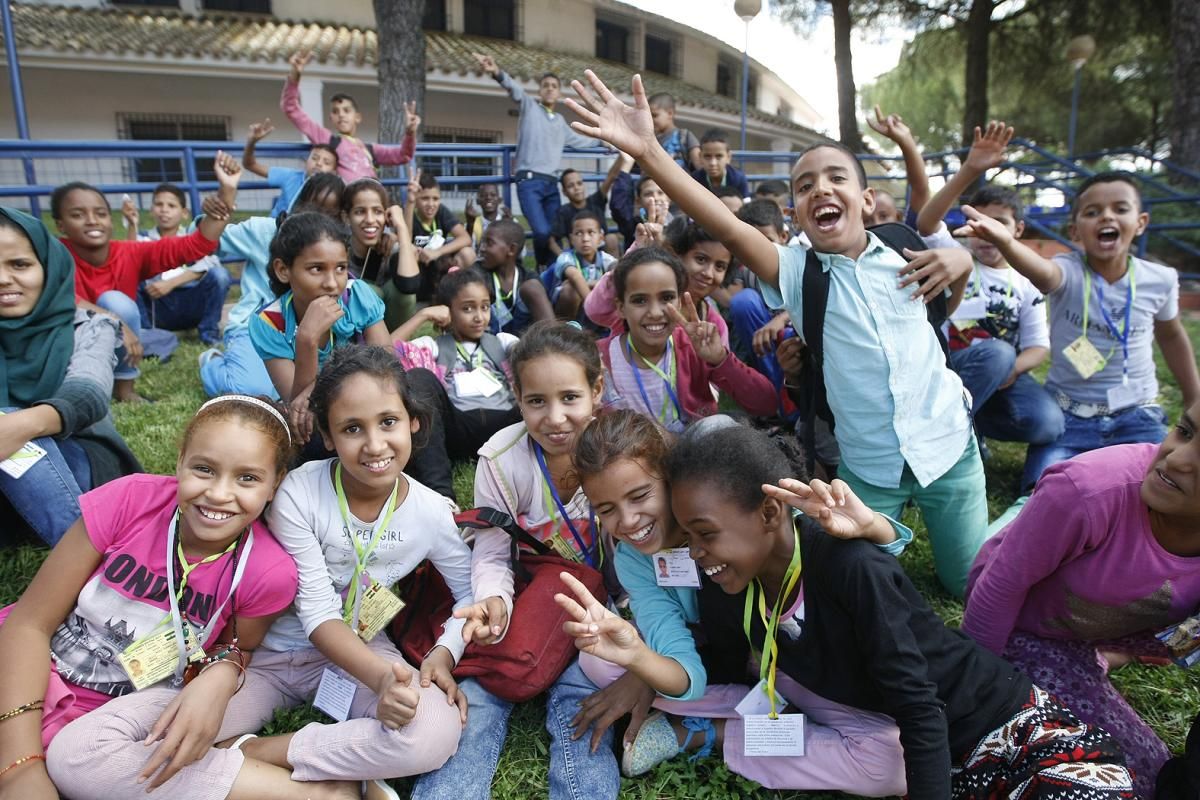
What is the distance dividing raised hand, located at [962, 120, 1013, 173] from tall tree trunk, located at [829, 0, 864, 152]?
13558mm

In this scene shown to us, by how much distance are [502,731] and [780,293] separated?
1487 millimetres

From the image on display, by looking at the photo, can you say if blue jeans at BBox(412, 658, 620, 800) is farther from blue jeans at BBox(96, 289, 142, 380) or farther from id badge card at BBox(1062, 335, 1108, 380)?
blue jeans at BBox(96, 289, 142, 380)

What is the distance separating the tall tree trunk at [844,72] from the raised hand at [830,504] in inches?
596

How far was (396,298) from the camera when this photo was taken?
4414mm

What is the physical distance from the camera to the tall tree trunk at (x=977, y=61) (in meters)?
13.7

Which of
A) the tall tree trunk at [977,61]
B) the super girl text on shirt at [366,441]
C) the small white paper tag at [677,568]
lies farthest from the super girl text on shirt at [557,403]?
the tall tree trunk at [977,61]

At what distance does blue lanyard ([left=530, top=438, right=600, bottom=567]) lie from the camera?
2.22m

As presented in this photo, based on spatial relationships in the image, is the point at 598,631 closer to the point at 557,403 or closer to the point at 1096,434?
the point at 557,403

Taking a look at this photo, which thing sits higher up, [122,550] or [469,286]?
[469,286]

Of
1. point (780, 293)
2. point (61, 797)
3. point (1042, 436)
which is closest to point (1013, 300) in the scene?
point (1042, 436)

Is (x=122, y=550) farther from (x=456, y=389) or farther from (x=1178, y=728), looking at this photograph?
(x=1178, y=728)

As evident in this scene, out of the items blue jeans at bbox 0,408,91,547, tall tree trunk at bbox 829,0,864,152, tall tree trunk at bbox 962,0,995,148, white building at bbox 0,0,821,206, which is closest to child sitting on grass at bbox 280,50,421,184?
white building at bbox 0,0,821,206

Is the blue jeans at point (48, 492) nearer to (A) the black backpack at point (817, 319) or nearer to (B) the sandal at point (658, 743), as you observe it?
(B) the sandal at point (658, 743)

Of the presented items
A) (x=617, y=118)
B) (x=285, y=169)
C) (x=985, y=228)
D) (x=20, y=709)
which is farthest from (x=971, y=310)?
(x=285, y=169)
